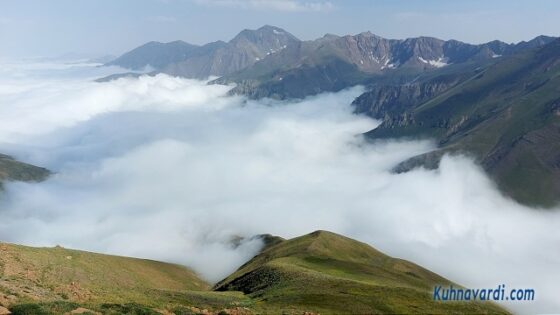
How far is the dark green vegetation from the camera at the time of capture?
173ft

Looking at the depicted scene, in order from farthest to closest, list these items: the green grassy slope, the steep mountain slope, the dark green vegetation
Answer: the steep mountain slope → the dark green vegetation → the green grassy slope

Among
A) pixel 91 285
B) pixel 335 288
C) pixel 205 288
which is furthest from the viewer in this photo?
pixel 205 288

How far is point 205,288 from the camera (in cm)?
15025

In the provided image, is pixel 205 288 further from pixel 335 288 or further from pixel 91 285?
pixel 335 288

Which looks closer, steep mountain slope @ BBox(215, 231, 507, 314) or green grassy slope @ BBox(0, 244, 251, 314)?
green grassy slope @ BBox(0, 244, 251, 314)

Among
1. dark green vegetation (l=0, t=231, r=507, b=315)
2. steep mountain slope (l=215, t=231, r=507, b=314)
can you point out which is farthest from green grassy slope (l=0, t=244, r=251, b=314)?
steep mountain slope (l=215, t=231, r=507, b=314)

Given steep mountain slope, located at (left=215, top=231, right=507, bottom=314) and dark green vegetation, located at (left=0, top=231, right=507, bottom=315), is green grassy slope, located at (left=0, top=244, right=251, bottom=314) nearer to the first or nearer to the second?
dark green vegetation, located at (left=0, top=231, right=507, bottom=315)

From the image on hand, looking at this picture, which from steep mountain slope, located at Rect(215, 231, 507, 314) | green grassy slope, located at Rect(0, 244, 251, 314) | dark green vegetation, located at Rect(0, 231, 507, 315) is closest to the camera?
green grassy slope, located at Rect(0, 244, 251, 314)

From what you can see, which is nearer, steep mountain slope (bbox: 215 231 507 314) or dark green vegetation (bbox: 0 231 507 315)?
dark green vegetation (bbox: 0 231 507 315)

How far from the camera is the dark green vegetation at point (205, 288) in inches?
2071

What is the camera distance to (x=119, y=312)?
1858 inches

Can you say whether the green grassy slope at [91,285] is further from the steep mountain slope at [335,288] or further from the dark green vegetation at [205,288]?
the steep mountain slope at [335,288]

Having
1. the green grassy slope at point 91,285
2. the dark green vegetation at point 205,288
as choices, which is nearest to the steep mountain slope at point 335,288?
the dark green vegetation at point 205,288

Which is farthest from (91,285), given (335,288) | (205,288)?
(205,288)
